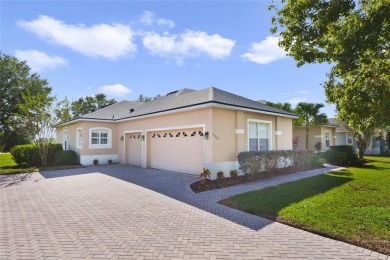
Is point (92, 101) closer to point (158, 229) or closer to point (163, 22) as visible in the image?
point (163, 22)

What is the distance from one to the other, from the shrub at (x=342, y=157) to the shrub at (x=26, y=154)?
2423 cm

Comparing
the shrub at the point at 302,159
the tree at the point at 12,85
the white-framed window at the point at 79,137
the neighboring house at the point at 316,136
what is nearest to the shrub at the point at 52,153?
the white-framed window at the point at 79,137

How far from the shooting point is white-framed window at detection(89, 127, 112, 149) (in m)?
19.2

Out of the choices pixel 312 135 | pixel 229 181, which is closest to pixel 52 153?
pixel 229 181

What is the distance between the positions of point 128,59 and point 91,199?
10929mm

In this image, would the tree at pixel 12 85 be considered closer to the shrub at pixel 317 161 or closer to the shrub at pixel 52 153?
the shrub at pixel 52 153

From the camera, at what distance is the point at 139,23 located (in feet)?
37.2

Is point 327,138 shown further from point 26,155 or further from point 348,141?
point 26,155

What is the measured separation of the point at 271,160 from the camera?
13.3 meters

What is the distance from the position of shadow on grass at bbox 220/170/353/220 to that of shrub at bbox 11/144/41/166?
1772 cm

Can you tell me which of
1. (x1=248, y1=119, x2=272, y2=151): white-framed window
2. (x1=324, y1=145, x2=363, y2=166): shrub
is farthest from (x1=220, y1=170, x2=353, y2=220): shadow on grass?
(x1=324, y1=145, x2=363, y2=166): shrub

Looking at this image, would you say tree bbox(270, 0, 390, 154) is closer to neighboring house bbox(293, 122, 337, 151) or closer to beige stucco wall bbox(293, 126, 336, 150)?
neighboring house bbox(293, 122, 337, 151)

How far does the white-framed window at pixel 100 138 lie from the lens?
19.2 metres

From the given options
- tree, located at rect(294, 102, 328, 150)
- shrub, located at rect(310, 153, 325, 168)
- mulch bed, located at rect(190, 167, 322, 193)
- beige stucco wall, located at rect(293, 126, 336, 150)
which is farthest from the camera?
beige stucco wall, located at rect(293, 126, 336, 150)
